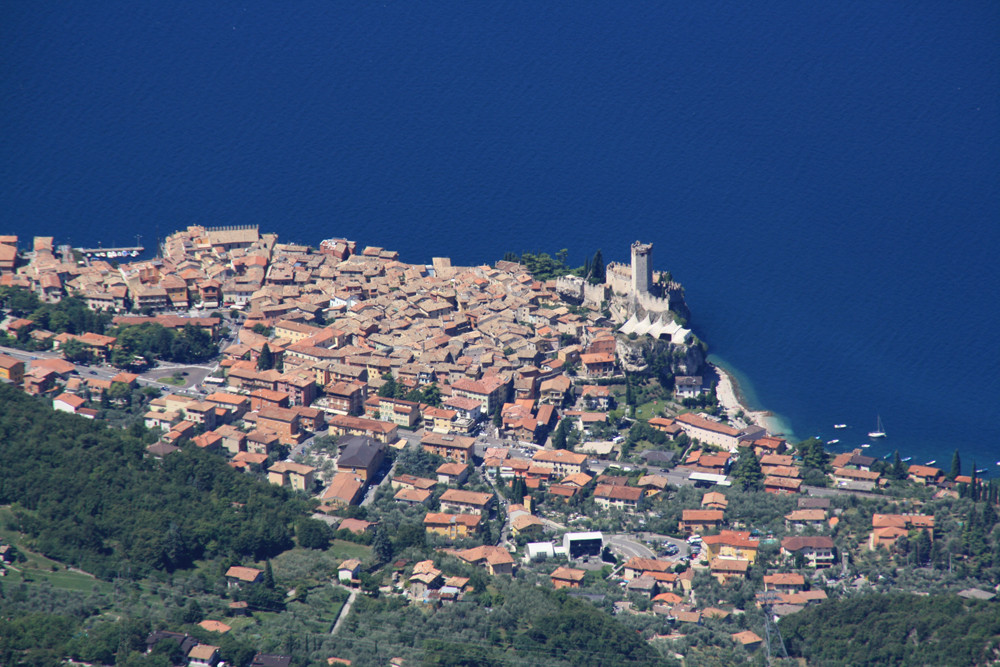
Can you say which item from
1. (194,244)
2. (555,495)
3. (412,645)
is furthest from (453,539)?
(194,244)

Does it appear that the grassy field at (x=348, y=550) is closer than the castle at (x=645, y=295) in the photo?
Yes

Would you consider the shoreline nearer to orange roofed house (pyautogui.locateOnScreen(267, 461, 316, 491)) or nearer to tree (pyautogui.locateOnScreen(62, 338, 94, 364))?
orange roofed house (pyautogui.locateOnScreen(267, 461, 316, 491))

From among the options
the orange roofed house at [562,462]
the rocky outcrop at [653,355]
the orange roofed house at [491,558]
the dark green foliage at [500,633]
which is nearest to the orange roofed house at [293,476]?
the orange roofed house at [491,558]

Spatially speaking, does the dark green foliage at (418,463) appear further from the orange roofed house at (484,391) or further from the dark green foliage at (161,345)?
the dark green foliage at (161,345)

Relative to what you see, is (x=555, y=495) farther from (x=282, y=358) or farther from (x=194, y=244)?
(x=194, y=244)

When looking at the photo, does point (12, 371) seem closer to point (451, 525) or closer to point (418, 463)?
point (418, 463)

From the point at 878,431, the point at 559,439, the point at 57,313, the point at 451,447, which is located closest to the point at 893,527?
the point at 878,431
